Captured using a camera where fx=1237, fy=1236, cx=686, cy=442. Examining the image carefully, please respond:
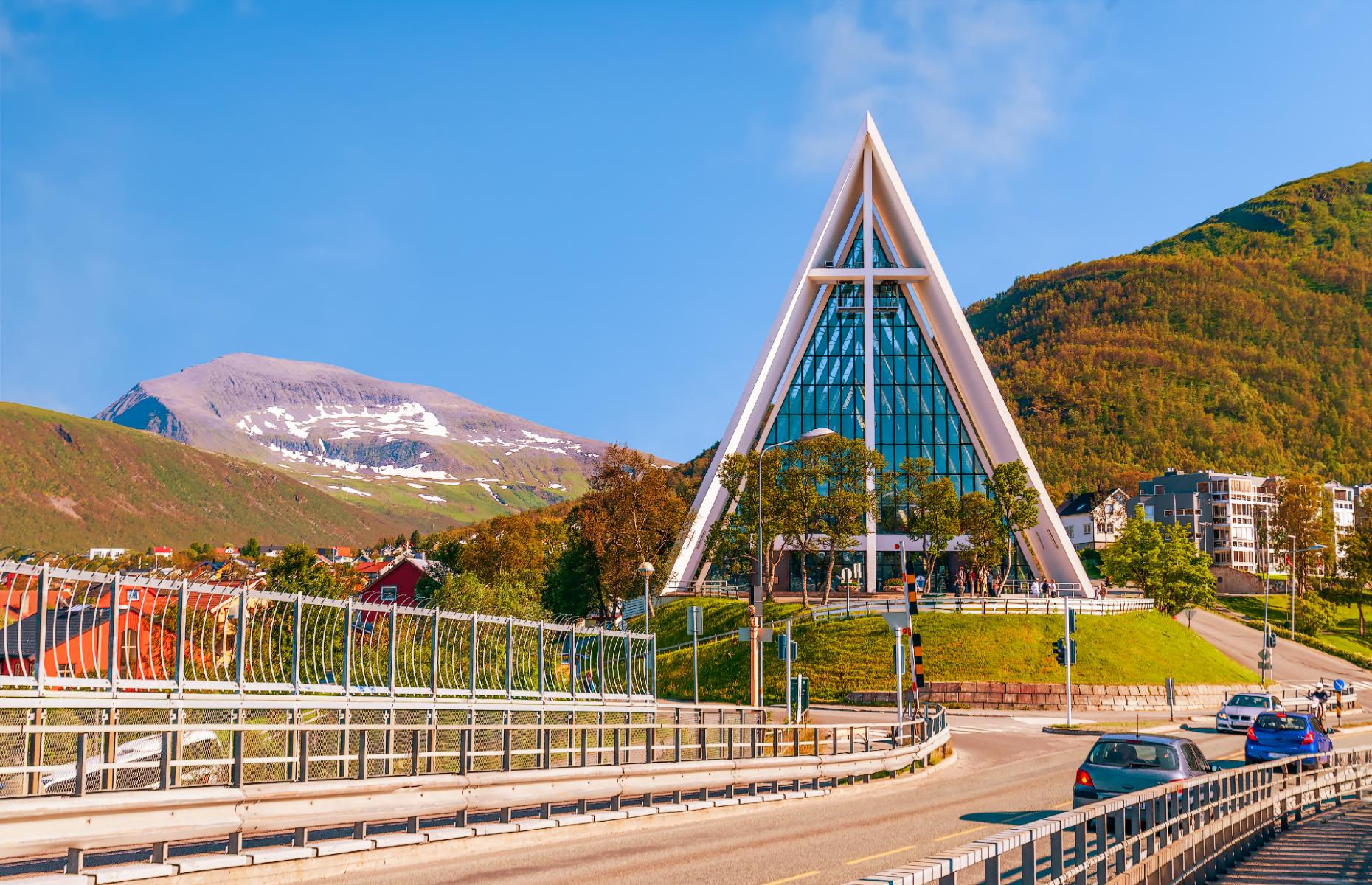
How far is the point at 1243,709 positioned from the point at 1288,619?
74.5 m

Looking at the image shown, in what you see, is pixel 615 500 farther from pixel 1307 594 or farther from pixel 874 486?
pixel 1307 594

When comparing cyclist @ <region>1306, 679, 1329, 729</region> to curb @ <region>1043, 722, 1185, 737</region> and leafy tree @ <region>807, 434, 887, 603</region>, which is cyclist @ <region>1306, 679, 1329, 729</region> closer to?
curb @ <region>1043, 722, 1185, 737</region>

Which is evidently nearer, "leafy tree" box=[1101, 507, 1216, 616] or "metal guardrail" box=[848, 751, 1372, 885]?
"metal guardrail" box=[848, 751, 1372, 885]

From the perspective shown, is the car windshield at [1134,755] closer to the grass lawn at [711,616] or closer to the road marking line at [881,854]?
the road marking line at [881,854]

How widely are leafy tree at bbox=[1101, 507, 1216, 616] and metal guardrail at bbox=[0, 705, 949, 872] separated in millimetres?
68426

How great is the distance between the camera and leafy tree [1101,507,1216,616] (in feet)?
272

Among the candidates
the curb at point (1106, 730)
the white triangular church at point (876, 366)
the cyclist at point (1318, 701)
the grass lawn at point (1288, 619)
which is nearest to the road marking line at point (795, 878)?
the curb at point (1106, 730)

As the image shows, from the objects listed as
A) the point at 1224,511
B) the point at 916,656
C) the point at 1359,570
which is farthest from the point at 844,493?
the point at 1224,511

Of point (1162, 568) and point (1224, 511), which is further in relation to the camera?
point (1224, 511)

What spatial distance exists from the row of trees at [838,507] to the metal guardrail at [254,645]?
46566 millimetres

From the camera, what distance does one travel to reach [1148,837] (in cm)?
1020

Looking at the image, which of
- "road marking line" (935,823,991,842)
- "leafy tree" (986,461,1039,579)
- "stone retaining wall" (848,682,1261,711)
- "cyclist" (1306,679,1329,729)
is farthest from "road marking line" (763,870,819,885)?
"leafy tree" (986,461,1039,579)

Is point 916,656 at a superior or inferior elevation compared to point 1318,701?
superior

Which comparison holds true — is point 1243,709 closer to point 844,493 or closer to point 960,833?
point 960,833
